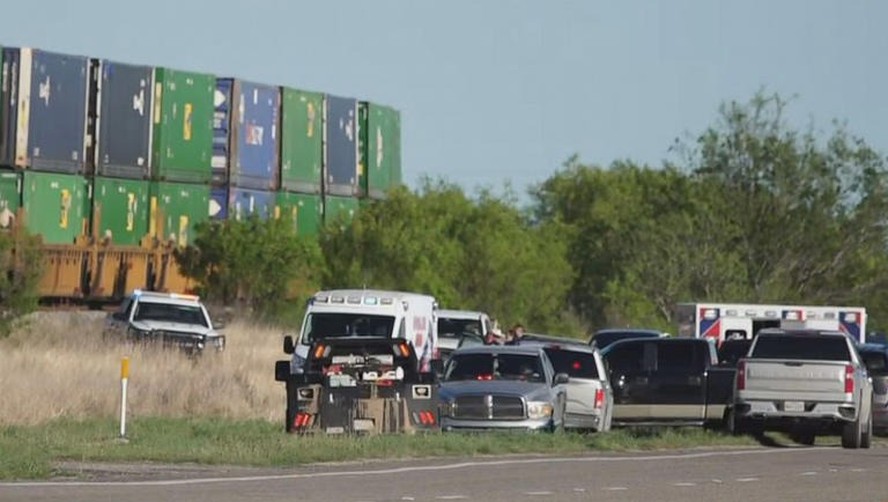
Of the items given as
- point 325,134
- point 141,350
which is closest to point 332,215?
point 325,134

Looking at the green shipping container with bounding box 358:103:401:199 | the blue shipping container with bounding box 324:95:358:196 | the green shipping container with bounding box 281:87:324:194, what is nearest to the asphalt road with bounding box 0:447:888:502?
the green shipping container with bounding box 281:87:324:194

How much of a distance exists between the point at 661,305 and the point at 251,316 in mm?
17654

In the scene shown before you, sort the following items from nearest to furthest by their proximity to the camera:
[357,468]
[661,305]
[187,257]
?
1. [357,468]
2. [187,257]
3. [661,305]

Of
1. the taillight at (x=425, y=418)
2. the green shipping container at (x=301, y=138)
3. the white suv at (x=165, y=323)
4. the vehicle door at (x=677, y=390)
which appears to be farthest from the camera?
the green shipping container at (x=301, y=138)

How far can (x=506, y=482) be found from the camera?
22219 millimetres

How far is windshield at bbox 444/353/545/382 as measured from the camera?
3142 centimetres

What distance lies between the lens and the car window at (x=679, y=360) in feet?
118

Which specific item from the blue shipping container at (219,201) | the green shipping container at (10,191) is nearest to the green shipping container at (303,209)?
the blue shipping container at (219,201)

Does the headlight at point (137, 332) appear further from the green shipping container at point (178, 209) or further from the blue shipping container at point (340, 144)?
the blue shipping container at point (340, 144)

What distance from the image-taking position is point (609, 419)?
34438 mm

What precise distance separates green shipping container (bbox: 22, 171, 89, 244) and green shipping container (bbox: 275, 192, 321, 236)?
8659mm

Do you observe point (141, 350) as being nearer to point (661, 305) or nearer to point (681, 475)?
point (681, 475)

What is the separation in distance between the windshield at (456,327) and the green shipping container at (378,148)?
27587 mm

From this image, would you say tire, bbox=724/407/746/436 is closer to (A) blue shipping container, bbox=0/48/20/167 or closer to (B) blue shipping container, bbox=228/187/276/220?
(A) blue shipping container, bbox=0/48/20/167
